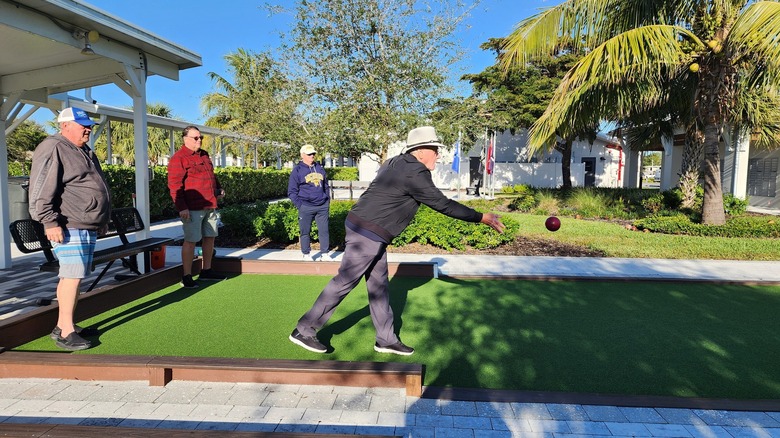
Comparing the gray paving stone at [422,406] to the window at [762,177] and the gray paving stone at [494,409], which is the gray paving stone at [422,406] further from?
the window at [762,177]

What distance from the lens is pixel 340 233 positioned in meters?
8.11

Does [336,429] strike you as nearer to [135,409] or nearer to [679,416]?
[135,409]

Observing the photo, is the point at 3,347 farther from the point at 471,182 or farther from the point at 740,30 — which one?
the point at 471,182

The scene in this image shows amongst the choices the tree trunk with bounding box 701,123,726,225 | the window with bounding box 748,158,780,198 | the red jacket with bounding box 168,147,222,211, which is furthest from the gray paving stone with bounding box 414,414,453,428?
the window with bounding box 748,158,780,198

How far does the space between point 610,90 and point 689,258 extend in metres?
3.87

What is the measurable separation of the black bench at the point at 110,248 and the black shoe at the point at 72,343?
0.64 meters

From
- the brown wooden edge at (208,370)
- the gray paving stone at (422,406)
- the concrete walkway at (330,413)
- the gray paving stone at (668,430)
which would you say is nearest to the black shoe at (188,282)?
the brown wooden edge at (208,370)

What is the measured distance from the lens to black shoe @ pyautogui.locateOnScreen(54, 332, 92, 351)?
335cm

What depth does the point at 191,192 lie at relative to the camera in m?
5.17

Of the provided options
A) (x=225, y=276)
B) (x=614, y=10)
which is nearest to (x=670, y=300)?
(x=225, y=276)

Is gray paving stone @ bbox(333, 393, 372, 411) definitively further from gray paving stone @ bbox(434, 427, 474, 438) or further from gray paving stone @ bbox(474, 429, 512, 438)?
gray paving stone @ bbox(474, 429, 512, 438)

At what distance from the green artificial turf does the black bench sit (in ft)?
1.74

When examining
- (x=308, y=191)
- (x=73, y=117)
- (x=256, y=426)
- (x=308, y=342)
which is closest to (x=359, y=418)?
(x=256, y=426)

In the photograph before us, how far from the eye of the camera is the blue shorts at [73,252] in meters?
3.28
